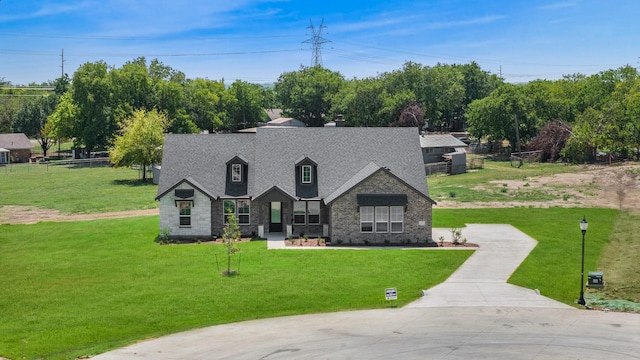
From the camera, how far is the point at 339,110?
332 ft

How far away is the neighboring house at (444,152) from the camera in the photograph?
7031 centimetres

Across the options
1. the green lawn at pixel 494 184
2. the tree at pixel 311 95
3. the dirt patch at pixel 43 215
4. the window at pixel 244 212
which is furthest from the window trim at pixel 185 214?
the tree at pixel 311 95

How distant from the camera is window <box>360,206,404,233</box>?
35938mm

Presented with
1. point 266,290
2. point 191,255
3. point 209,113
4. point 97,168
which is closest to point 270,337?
point 266,290

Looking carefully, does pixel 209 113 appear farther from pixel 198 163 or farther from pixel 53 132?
pixel 198 163

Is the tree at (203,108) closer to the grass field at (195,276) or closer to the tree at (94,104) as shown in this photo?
the tree at (94,104)

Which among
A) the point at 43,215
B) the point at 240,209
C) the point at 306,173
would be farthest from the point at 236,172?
the point at 43,215

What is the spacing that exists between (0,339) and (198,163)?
19859mm

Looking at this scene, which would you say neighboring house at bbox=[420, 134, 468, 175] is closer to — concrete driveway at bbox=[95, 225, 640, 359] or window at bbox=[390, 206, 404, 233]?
window at bbox=[390, 206, 404, 233]

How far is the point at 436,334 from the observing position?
21500 mm

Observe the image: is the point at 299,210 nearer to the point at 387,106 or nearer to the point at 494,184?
the point at 494,184

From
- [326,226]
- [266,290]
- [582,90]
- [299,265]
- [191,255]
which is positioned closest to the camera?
[266,290]

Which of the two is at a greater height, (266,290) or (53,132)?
(53,132)

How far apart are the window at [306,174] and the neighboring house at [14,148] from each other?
67403 millimetres
